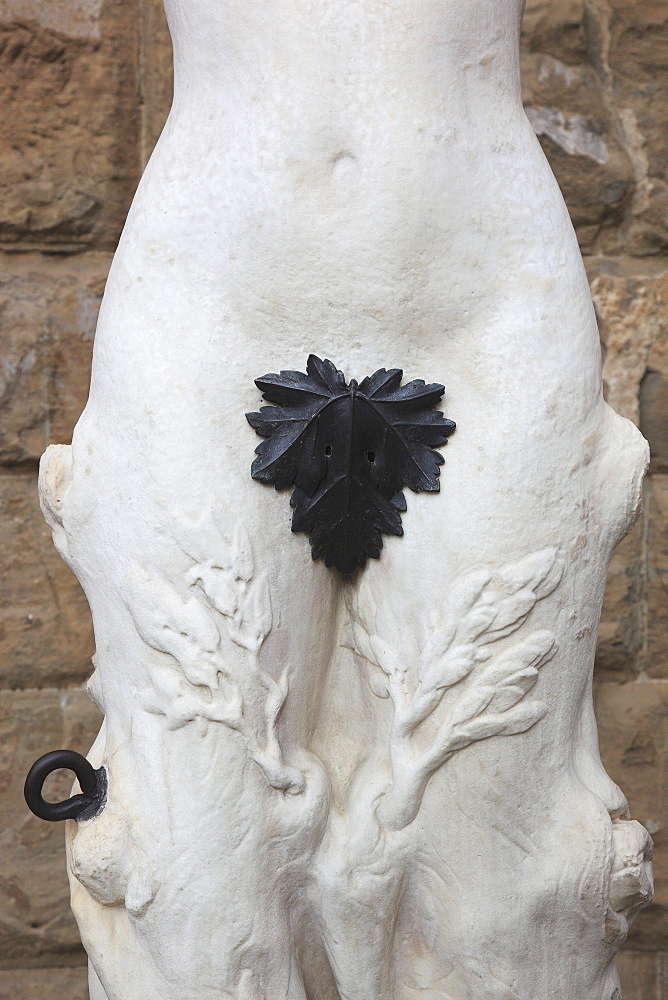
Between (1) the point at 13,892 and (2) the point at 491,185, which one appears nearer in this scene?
(2) the point at 491,185

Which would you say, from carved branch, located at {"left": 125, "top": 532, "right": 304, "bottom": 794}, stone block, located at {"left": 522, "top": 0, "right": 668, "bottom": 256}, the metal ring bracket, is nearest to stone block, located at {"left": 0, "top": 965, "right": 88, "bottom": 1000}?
the metal ring bracket

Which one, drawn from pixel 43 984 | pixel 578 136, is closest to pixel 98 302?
pixel 578 136

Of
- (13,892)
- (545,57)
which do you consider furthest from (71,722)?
(545,57)

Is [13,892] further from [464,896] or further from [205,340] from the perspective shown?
[205,340]

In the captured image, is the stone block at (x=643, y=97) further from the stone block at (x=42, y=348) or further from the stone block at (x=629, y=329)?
the stone block at (x=42, y=348)

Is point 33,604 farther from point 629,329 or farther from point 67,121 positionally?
point 629,329

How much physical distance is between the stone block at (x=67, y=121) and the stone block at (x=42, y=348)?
4 cm

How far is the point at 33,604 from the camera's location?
5.23ft

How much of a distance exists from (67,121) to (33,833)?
0.92m

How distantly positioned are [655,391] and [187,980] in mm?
1020

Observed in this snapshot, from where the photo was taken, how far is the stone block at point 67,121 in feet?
4.97

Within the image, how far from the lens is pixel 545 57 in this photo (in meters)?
1.61

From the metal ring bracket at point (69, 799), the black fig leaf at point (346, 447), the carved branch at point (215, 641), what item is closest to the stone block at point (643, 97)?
the black fig leaf at point (346, 447)

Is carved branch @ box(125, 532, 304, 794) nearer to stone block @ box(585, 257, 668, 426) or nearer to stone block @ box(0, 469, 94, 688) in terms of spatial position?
stone block @ box(0, 469, 94, 688)
